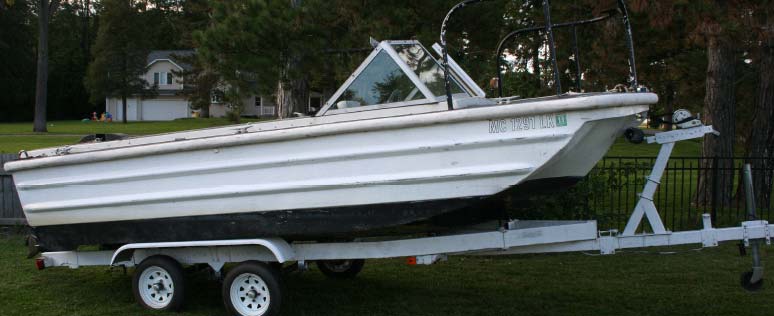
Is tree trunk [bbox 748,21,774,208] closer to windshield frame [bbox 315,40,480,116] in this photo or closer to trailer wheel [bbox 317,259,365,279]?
trailer wheel [bbox 317,259,365,279]

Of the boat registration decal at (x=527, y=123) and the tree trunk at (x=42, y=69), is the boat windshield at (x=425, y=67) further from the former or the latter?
the tree trunk at (x=42, y=69)

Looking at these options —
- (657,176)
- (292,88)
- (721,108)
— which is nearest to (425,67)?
(657,176)

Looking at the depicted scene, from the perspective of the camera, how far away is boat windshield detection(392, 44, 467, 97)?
6285mm

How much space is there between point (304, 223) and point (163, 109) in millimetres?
58361

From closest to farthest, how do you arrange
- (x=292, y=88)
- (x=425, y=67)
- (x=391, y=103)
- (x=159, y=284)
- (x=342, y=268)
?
(x=391, y=103) → (x=425, y=67) → (x=159, y=284) → (x=342, y=268) → (x=292, y=88)

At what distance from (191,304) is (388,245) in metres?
2.17

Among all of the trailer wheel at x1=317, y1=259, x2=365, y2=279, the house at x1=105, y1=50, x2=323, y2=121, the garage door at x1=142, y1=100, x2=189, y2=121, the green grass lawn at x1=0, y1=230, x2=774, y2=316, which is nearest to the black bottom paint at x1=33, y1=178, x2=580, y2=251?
the green grass lawn at x1=0, y1=230, x2=774, y2=316

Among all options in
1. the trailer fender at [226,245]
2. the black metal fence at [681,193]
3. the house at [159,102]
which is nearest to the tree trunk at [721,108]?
the black metal fence at [681,193]

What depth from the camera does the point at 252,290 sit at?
6.43 metres

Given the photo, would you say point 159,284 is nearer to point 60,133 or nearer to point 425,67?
point 425,67

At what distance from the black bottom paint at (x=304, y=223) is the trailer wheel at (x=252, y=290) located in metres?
0.28

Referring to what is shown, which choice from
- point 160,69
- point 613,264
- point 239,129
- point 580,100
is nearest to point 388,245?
point 239,129

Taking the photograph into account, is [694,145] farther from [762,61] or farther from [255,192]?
[255,192]

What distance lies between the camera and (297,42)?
36.9ft
